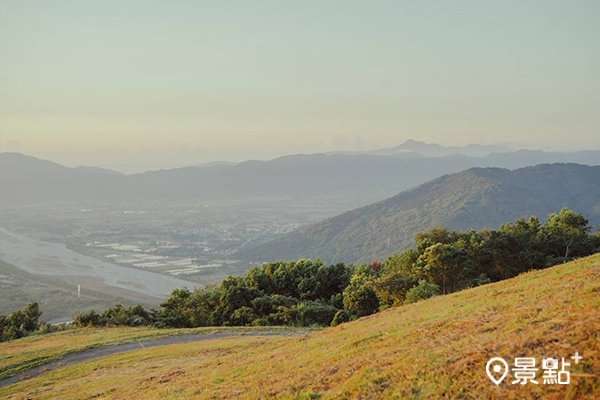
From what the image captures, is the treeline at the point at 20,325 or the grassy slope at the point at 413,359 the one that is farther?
the treeline at the point at 20,325

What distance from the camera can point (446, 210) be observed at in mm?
128125

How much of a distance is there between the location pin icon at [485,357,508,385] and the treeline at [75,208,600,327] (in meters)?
22.7

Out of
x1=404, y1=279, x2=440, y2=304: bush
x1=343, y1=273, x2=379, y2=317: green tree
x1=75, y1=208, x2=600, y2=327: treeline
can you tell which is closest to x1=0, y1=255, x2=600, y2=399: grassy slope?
x1=404, y1=279, x2=440, y2=304: bush

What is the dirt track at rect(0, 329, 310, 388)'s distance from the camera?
19925 mm

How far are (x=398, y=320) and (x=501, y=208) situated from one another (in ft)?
403

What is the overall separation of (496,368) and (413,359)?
186 centimetres

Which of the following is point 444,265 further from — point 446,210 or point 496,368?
point 446,210

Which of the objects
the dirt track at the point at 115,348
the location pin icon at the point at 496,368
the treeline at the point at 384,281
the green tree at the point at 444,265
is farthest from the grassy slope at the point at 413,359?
the treeline at the point at 384,281

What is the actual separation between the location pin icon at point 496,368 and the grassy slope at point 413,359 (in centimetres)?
13

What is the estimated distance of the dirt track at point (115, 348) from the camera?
19925 millimetres

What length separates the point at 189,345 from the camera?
72.7ft

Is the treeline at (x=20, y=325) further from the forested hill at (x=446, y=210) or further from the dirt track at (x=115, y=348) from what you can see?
the forested hill at (x=446, y=210)

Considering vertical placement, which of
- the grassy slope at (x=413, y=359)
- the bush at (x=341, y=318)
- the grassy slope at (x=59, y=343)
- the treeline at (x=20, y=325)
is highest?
the grassy slope at (x=413, y=359)

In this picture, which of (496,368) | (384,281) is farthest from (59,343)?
(496,368)
